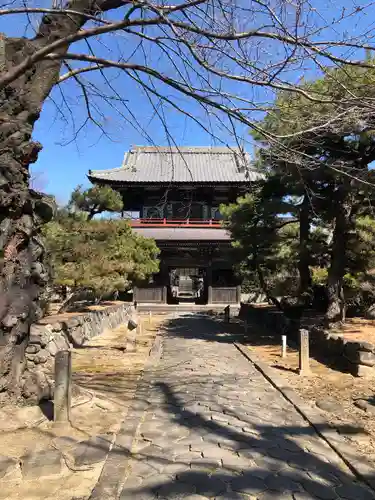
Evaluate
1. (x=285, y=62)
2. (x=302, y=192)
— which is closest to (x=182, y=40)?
(x=285, y=62)

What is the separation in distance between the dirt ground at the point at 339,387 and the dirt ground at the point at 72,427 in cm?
254

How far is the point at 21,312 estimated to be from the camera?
4.79 m

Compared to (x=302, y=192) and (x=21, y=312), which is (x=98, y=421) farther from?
(x=302, y=192)

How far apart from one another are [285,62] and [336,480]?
3404 mm

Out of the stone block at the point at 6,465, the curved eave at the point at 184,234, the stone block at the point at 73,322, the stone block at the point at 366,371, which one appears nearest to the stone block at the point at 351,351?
the stone block at the point at 366,371

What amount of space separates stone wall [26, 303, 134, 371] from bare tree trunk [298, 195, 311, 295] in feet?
21.2

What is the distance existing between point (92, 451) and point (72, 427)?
0.64 meters

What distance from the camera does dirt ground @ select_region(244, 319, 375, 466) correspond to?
4.76m

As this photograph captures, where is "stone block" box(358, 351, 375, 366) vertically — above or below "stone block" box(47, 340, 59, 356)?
above

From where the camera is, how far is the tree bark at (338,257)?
1087 centimetres

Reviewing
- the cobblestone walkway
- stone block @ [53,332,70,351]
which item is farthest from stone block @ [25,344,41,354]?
the cobblestone walkway

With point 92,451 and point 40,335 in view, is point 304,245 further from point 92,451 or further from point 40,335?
point 92,451

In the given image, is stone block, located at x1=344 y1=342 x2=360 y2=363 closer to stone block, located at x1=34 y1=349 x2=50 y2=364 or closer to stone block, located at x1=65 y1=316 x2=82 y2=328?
stone block, located at x1=34 y1=349 x2=50 y2=364

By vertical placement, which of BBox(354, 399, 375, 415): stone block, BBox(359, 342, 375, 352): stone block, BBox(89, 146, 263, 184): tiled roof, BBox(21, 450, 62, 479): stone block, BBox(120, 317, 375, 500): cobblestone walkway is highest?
BBox(89, 146, 263, 184): tiled roof
